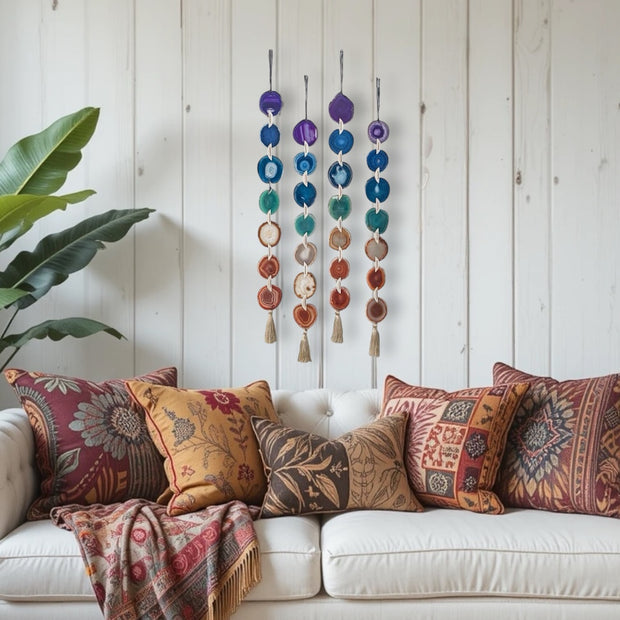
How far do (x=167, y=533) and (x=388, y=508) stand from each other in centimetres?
61

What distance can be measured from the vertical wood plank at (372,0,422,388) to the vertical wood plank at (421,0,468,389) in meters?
0.04

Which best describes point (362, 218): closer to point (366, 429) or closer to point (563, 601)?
point (366, 429)

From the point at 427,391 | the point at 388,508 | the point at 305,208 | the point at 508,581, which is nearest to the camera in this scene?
the point at 508,581

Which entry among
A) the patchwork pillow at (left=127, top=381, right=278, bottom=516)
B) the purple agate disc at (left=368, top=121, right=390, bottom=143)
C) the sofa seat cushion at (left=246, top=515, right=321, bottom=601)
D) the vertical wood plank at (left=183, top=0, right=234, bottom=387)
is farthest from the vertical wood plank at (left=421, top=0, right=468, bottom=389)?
the sofa seat cushion at (left=246, top=515, right=321, bottom=601)

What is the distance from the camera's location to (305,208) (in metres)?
2.70

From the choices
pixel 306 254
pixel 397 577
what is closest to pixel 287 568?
pixel 397 577

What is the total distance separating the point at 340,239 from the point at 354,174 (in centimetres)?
26

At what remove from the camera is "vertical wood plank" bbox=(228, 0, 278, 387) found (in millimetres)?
2717

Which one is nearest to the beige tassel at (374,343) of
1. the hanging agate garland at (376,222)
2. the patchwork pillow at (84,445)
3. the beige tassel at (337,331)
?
the hanging agate garland at (376,222)

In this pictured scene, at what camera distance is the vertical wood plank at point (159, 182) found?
8.97 ft

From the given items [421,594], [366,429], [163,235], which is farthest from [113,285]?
[421,594]

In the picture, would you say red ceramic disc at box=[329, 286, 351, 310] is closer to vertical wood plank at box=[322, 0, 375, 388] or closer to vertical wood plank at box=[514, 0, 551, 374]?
vertical wood plank at box=[322, 0, 375, 388]

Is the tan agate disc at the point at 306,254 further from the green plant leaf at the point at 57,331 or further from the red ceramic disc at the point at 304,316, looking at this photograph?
the green plant leaf at the point at 57,331

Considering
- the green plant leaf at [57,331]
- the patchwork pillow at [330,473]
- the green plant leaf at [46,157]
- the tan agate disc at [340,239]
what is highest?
the green plant leaf at [46,157]
